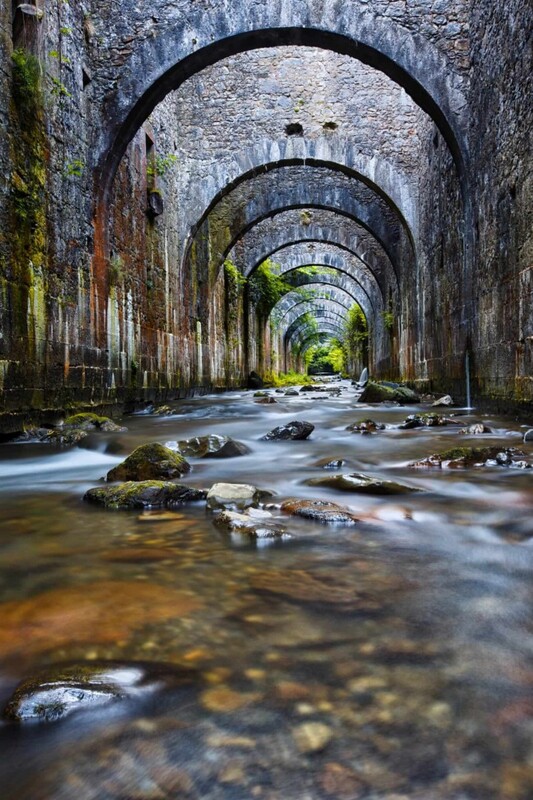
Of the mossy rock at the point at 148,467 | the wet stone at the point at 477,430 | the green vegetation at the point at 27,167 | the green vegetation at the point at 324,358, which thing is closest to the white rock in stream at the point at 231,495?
the mossy rock at the point at 148,467

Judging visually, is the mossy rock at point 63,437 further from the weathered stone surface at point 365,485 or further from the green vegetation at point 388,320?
the green vegetation at point 388,320

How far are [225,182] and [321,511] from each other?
1274 centimetres

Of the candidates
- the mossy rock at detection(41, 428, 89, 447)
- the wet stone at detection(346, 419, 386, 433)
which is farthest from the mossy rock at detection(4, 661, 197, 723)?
the wet stone at detection(346, 419, 386, 433)

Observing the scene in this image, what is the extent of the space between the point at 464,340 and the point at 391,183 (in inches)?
261

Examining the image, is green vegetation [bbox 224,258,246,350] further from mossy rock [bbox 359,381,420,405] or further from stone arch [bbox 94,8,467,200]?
stone arch [bbox 94,8,467,200]

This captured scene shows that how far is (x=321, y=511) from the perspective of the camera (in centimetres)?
269

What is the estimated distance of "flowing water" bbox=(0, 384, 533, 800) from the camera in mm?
971

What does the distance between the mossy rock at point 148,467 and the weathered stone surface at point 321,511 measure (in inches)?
42.8

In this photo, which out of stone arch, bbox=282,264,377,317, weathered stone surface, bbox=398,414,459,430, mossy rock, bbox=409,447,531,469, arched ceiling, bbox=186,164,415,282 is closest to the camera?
mossy rock, bbox=409,447,531,469

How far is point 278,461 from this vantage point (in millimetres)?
4758

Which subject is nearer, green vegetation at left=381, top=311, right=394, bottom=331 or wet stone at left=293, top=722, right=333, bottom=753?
wet stone at left=293, top=722, right=333, bottom=753

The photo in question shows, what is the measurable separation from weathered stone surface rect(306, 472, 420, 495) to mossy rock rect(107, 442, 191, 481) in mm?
1000

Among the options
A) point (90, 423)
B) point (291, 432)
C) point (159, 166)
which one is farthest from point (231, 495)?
point (159, 166)

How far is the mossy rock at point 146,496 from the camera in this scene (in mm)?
2931
